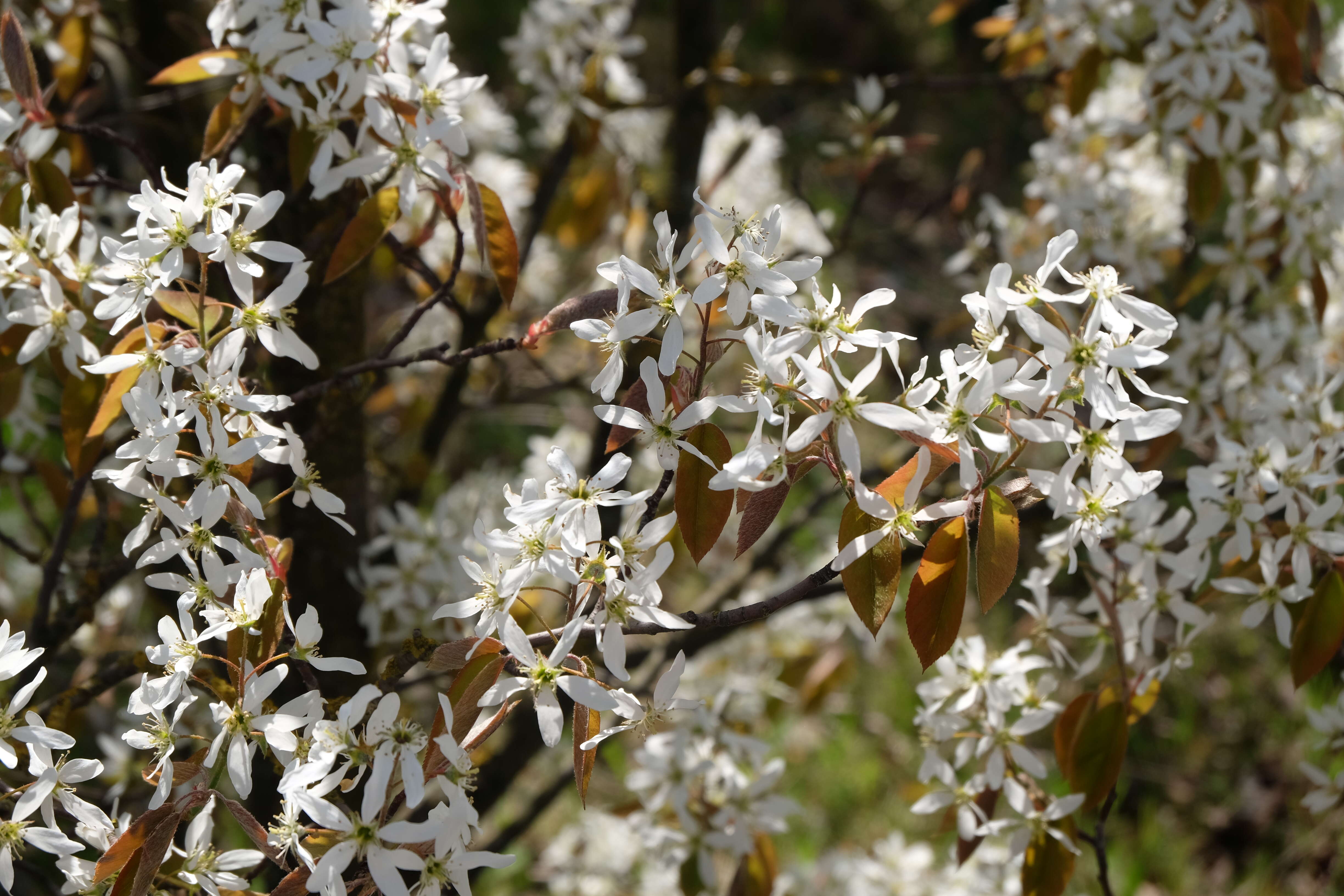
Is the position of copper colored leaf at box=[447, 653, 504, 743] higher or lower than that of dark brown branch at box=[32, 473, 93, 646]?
higher

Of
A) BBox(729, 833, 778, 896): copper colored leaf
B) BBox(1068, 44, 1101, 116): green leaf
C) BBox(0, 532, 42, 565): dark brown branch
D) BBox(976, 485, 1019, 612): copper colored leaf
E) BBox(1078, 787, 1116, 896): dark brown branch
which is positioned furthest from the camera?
BBox(1068, 44, 1101, 116): green leaf

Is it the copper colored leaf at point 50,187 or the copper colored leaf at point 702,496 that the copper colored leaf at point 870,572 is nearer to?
the copper colored leaf at point 702,496

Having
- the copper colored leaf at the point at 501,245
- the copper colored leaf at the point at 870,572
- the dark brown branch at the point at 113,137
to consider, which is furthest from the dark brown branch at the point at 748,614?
the dark brown branch at the point at 113,137

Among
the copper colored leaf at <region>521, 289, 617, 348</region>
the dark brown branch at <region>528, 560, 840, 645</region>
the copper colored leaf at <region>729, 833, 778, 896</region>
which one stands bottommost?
the copper colored leaf at <region>729, 833, 778, 896</region>

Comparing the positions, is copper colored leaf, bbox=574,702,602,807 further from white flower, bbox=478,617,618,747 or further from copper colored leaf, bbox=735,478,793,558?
copper colored leaf, bbox=735,478,793,558

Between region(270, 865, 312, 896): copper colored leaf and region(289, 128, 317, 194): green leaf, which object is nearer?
region(270, 865, 312, 896): copper colored leaf

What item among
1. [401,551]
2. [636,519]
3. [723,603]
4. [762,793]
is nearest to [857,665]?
[723,603]

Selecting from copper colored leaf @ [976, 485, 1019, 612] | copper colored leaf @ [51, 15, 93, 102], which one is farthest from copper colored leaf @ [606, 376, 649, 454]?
copper colored leaf @ [51, 15, 93, 102]
